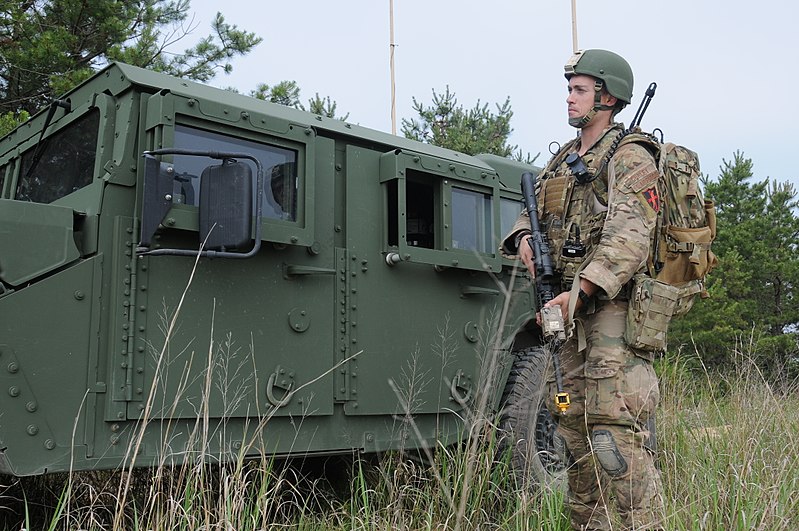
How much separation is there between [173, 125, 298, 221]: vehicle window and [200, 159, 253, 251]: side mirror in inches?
7.4

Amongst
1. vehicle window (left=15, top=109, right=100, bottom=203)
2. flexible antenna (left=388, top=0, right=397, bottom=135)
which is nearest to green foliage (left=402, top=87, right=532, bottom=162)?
flexible antenna (left=388, top=0, right=397, bottom=135)

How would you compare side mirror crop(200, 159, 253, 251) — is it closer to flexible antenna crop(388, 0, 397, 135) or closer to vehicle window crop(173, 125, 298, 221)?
vehicle window crop(173, 125, 298, 221)

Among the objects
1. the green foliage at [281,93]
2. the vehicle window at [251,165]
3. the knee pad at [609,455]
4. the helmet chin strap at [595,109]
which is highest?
the green foliage at [281,93]

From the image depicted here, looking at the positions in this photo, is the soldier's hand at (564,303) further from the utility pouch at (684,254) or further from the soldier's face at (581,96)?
the soldier's face at (581,96)

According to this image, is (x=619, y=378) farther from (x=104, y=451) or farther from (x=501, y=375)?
(x=104, y=451)

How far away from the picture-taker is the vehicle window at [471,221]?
173 inches

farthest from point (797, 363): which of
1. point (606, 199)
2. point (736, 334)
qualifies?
point (606, 199)

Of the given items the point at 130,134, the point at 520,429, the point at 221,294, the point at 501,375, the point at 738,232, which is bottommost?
the point at 520,429

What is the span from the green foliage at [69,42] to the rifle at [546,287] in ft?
19.6

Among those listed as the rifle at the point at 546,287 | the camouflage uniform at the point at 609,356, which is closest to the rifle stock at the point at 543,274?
the rifle at the point at 546,287

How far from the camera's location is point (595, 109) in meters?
3.25

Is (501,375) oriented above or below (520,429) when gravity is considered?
above

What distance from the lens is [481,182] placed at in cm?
454

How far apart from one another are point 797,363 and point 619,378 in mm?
5898
